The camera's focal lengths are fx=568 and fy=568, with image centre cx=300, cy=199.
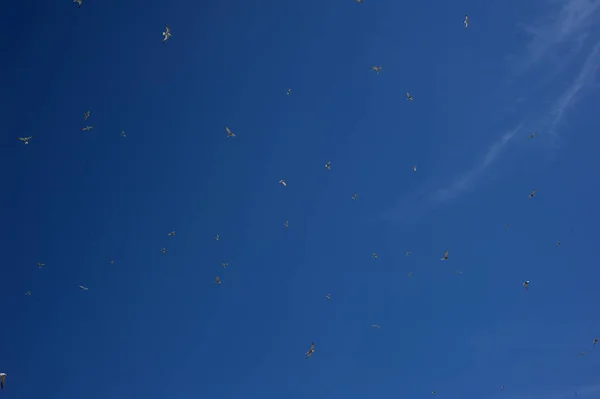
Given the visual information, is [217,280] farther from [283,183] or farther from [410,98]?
[410,98]

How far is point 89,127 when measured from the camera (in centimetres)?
4469

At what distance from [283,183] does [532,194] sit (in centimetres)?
2159

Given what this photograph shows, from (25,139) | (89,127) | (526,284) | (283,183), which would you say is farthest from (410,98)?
(25,139)

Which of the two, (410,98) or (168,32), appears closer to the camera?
(168,32)

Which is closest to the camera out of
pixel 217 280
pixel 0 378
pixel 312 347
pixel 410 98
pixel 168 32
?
pixel 0 378

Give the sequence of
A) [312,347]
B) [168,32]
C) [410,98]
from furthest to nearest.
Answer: [312,347]
[410,98]
[168,32]

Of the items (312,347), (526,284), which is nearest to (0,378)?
(312,347)

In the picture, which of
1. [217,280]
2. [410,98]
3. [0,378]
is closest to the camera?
[0,378]

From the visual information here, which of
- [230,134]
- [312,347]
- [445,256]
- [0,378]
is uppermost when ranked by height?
[230,134]

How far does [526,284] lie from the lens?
147ft

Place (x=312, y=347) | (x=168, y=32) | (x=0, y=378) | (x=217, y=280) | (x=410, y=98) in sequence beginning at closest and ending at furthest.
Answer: (x=0, y=378) < (x=168, y=32) < (x=410, y=98) < (x=312, y=347) < (x=217, y=280)

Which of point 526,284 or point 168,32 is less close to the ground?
point 168,32

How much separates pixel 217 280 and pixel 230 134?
43.6ft

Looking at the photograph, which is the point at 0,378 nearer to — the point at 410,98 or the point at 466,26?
the point at 410,98
